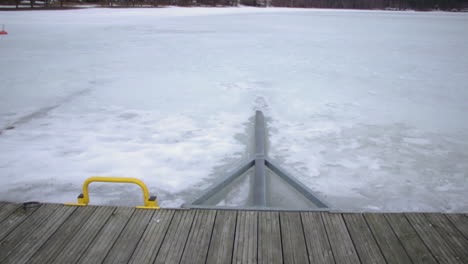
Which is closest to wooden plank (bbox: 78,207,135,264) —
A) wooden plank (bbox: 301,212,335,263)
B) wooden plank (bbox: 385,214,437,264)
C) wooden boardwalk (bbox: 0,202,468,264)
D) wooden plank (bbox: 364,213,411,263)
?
wooden boardwalk (bbox: 0,202,468,264)

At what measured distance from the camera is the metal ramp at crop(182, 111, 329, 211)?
2.40 meters

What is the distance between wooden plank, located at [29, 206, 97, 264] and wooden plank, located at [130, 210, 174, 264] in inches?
16.7

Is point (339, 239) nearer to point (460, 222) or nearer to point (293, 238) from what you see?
point (293, 238)

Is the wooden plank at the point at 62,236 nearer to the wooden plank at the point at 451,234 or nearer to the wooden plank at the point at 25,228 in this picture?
the wooden plank at the point at 25,228

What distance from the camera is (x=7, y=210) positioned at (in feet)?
6.87

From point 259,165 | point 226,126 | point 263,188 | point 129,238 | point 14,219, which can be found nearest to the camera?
point 129,238

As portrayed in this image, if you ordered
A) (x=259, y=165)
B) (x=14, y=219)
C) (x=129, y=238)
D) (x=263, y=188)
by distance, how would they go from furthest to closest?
(x=259, y=165), (x=263, y=188), (x=14, y=219), (x=129, y=238)

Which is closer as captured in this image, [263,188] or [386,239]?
[386,239]

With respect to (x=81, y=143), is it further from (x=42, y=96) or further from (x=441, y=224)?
(x=441, y=224)

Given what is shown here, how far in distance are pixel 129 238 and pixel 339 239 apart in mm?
1228

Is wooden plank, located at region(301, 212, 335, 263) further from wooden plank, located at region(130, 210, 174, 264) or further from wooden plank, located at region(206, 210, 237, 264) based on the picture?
wooden plank, located at region(130, 210, 174, 264)

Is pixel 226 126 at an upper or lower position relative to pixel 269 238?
upper

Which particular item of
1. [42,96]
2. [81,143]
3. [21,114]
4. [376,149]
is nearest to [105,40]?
[42,96]

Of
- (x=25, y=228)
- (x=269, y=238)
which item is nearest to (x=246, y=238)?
(x=269, y=238)
